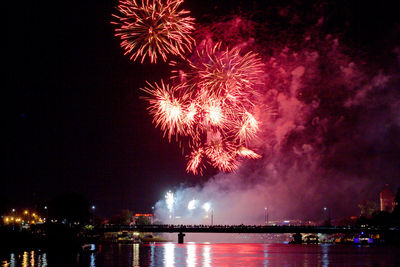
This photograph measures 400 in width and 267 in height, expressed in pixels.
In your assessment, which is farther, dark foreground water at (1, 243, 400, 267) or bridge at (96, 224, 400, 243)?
bridge at (96, 224, 400, 243)

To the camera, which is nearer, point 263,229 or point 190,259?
point 190,259

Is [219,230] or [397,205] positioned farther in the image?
[397,205]

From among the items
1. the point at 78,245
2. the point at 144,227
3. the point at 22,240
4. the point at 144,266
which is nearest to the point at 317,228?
the point at 144,227

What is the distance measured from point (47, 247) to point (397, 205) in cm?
12329

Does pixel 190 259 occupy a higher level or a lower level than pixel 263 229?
lower

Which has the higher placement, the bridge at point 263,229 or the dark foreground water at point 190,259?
the bridge at point 263,229

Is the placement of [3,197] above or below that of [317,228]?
above

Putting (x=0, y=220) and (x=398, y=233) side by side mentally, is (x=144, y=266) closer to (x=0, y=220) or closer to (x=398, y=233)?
(x=398, y=233)

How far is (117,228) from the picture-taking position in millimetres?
165500

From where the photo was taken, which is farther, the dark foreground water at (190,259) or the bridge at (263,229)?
the bridge at (263,229)

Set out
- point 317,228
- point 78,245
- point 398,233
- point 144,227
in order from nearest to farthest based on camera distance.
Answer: point 78,245
point 398,233
point 317,228
point 144,227

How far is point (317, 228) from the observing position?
15562 cm

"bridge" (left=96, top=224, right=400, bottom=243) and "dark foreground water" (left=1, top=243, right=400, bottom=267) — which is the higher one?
"bridge" (left=96, top=224, right=400, bottom=243)

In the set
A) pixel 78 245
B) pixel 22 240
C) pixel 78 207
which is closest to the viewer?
pixel 22 240
